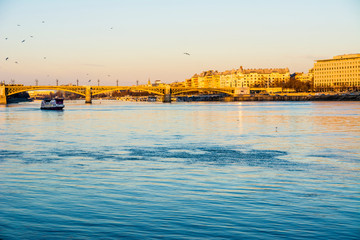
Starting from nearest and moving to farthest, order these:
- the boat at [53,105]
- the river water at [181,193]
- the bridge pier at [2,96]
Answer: the river water at [181,193] < the boat at [53,105] < the bridge pier at [2,96]

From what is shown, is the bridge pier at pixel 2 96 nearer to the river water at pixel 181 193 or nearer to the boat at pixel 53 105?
the boat at pixel 53 105

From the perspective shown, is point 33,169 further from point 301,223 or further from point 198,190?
point 301,223

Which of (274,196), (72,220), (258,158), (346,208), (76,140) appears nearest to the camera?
(72,220)

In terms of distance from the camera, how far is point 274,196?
535 inches

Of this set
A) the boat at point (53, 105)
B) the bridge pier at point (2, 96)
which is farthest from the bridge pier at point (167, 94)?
the boat at point (53, 105)

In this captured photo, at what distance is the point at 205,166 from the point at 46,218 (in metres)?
8.70

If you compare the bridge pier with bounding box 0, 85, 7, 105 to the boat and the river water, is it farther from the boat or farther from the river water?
the river water

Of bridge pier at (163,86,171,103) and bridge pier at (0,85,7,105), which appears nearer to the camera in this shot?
bridge pier at (0,85,7,105)

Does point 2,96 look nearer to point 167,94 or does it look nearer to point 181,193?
point 167,94

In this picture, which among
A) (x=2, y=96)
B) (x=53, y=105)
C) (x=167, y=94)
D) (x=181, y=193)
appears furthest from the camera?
(x=167, y=94)

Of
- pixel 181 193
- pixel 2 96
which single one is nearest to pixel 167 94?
pixel 2 96

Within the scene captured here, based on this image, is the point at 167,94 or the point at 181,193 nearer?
the point at 181,193

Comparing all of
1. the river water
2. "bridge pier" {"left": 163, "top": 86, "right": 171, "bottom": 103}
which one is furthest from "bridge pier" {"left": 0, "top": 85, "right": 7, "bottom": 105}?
the river water

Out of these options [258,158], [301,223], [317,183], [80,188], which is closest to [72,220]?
[80,188]
